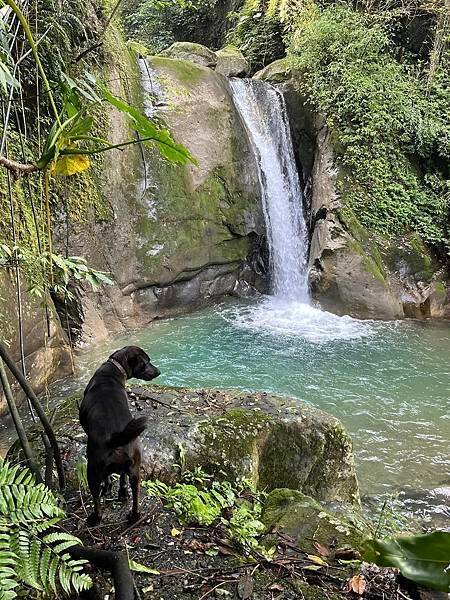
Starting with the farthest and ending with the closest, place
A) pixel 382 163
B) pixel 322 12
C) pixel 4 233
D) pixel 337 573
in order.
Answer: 1. pixel 322 12
2. pixel 382 163
3. pixel 4 233
4. pixel 337 573

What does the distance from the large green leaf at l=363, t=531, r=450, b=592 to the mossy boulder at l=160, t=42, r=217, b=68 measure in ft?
41.5

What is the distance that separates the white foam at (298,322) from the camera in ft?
27.0

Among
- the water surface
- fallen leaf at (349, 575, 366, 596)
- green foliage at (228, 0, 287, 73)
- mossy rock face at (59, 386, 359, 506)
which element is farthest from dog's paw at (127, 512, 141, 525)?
green foliage at (228, 0, 287, 73)

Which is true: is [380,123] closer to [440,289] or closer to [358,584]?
[440,289]

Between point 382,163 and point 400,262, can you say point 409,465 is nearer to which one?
point 400,262

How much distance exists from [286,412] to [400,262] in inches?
268

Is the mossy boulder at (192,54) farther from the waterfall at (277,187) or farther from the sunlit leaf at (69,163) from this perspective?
the sunlit leaf at (69,163)

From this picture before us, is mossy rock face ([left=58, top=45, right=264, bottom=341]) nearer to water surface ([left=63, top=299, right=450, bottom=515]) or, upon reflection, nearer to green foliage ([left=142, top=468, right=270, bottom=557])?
water surface ([left=63, top=299, right=450, bottom=515])

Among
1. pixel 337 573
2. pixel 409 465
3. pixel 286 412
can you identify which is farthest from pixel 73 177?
pixel 337 573

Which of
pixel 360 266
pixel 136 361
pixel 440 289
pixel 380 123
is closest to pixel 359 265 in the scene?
pixel 360 266

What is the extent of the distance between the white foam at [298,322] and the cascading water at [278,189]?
0.74 feet

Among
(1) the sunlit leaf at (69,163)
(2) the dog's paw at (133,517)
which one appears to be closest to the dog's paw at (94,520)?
(2) the dog's paw at (133,517)

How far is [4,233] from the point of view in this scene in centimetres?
537

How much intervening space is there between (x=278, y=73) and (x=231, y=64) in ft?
4.98
